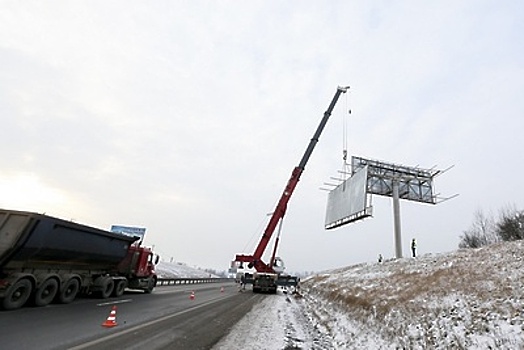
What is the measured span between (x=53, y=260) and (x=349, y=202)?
28.0 metres

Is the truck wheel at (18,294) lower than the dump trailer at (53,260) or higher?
lower

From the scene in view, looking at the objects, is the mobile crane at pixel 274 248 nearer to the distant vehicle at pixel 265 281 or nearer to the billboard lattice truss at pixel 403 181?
the distant vehicle at pixel 265 281

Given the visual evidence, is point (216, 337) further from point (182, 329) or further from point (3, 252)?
point (3, 252)

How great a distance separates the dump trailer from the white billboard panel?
876 inches

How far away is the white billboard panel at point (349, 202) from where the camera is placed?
104 feet

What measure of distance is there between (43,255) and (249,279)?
21107mm

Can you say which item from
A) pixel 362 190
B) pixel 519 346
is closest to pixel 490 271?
pixel 519 346

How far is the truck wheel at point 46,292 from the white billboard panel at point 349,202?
25836 mm

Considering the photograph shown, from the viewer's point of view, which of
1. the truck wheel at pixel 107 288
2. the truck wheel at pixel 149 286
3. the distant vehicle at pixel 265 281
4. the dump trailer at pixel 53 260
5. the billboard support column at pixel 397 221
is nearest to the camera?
the dump trailer at pixel 53 260

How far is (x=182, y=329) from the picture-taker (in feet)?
29.7

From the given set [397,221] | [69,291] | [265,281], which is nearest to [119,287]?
[69,291]

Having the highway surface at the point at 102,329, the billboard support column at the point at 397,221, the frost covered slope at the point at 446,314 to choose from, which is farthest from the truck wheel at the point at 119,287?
the billboard support column at the point at 397,221

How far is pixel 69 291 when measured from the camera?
43.2ft

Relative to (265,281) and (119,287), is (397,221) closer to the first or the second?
(265,281)
